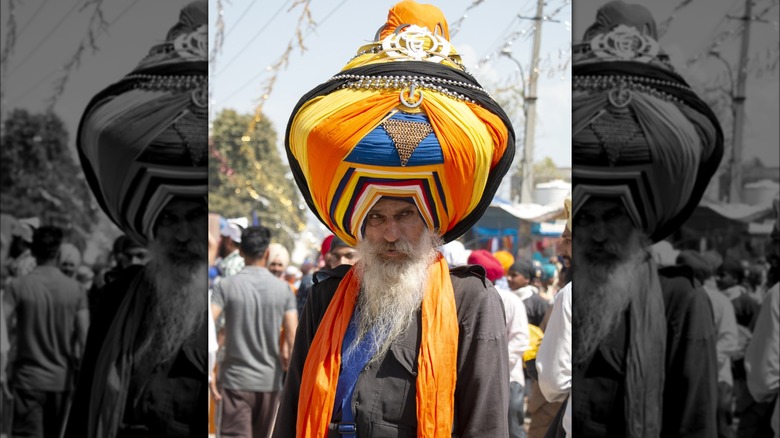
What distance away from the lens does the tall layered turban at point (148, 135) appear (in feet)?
13.4

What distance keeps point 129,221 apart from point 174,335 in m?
0.56

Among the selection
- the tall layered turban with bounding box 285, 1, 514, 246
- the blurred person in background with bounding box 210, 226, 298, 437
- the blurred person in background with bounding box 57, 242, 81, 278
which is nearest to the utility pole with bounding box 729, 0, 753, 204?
the tall layered turban with bounding box 285, 1, 514, 246

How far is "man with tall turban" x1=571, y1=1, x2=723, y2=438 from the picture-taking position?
3811 mm

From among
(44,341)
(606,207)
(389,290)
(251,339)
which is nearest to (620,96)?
(606,207)

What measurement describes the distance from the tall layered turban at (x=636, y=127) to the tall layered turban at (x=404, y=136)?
70 cm

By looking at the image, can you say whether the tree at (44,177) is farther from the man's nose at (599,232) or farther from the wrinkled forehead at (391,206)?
the man's nose at (599,232)

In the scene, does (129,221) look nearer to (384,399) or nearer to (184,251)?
(184,251)

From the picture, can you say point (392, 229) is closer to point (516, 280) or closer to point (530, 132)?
point (516, 280)

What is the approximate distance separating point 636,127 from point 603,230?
0.47 m

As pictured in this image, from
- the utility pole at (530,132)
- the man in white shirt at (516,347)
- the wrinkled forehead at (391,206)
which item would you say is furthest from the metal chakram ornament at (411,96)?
the utility pole at (530,132)

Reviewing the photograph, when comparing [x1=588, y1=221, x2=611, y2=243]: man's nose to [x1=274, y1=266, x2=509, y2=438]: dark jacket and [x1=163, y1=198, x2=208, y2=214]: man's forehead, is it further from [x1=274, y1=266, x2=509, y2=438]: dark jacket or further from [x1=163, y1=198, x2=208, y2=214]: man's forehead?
[x1=163, y1=198, x2=208, y2=214]: man's forehead

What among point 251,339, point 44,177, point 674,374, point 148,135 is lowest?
point 251,339

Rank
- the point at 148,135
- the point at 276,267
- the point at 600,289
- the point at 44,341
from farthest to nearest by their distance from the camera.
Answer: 1. the point at 276,267
2. the point at 44,341
3. the point at 148,135
4. the point at 600,289

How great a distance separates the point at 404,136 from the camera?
3084 millimetres
